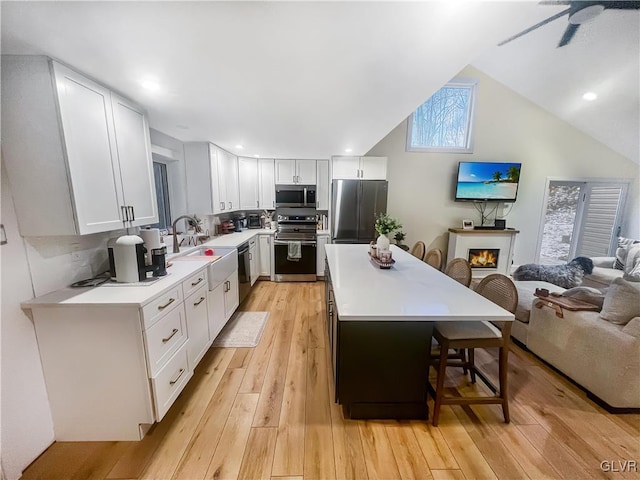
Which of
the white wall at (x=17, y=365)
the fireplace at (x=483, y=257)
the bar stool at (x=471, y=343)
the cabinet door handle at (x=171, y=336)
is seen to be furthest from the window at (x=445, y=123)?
the white wall at (x=17, y=365)

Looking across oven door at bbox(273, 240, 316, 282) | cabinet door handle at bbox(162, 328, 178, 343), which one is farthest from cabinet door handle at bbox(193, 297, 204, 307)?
oven door at bbox(273, 240, 316, 282)

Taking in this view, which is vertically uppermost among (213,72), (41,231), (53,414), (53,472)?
(213,72)

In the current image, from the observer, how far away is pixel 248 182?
14.2 ft

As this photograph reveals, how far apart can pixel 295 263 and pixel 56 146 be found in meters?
3.24

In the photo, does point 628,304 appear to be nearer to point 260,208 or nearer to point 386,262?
point 386,262

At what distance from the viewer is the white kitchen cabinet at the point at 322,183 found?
4.37 metres

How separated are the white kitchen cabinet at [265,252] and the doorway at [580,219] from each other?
5505 millimetres

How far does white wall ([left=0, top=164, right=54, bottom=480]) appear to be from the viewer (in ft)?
3.99

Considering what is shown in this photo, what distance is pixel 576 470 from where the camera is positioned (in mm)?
1322

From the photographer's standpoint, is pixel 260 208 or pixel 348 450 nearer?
pixel 348 450

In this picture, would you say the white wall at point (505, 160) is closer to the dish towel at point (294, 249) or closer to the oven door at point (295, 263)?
the oven door at point (295, 263)

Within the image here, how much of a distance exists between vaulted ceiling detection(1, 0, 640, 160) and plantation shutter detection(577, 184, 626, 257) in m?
3.24

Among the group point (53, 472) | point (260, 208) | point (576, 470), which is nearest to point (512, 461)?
point (576, 470)

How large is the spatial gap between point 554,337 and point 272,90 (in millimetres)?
3115
